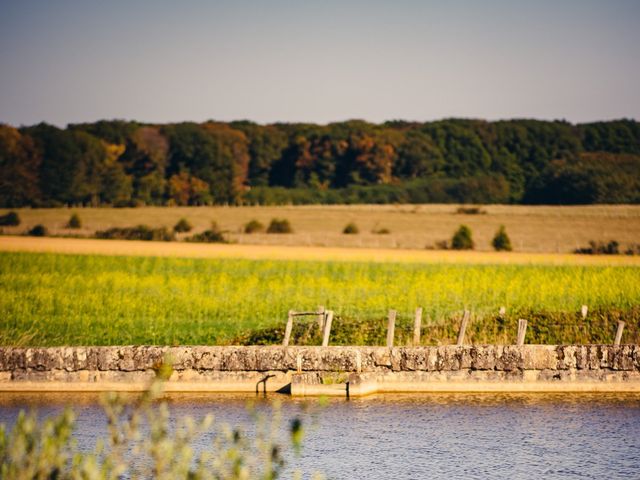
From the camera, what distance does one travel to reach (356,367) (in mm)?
23219

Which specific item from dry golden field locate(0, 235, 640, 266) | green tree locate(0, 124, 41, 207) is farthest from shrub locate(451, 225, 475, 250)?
green tree locate(0, 124, 41, 207)

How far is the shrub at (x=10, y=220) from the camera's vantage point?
281 feet

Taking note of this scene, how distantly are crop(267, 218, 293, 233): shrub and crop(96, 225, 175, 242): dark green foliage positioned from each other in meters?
7.90

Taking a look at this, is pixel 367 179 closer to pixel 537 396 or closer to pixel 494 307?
pixel 494 307

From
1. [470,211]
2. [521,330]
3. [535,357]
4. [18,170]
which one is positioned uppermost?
[18,170]

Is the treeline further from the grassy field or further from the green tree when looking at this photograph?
the grassy field

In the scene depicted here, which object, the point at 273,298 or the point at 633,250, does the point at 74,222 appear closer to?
the point at 633,250

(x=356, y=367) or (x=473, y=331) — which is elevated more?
(x=473, y=331)

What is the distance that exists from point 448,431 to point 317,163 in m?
103

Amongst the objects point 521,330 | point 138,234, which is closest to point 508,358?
point 521,330

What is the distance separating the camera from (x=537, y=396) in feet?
74.8

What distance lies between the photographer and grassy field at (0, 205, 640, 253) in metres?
79.9

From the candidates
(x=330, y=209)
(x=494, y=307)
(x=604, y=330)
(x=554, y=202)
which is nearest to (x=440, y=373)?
(x=604, y=330)

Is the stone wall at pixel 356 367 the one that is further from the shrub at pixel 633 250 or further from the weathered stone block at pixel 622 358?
the shrub at pixel 633 250
